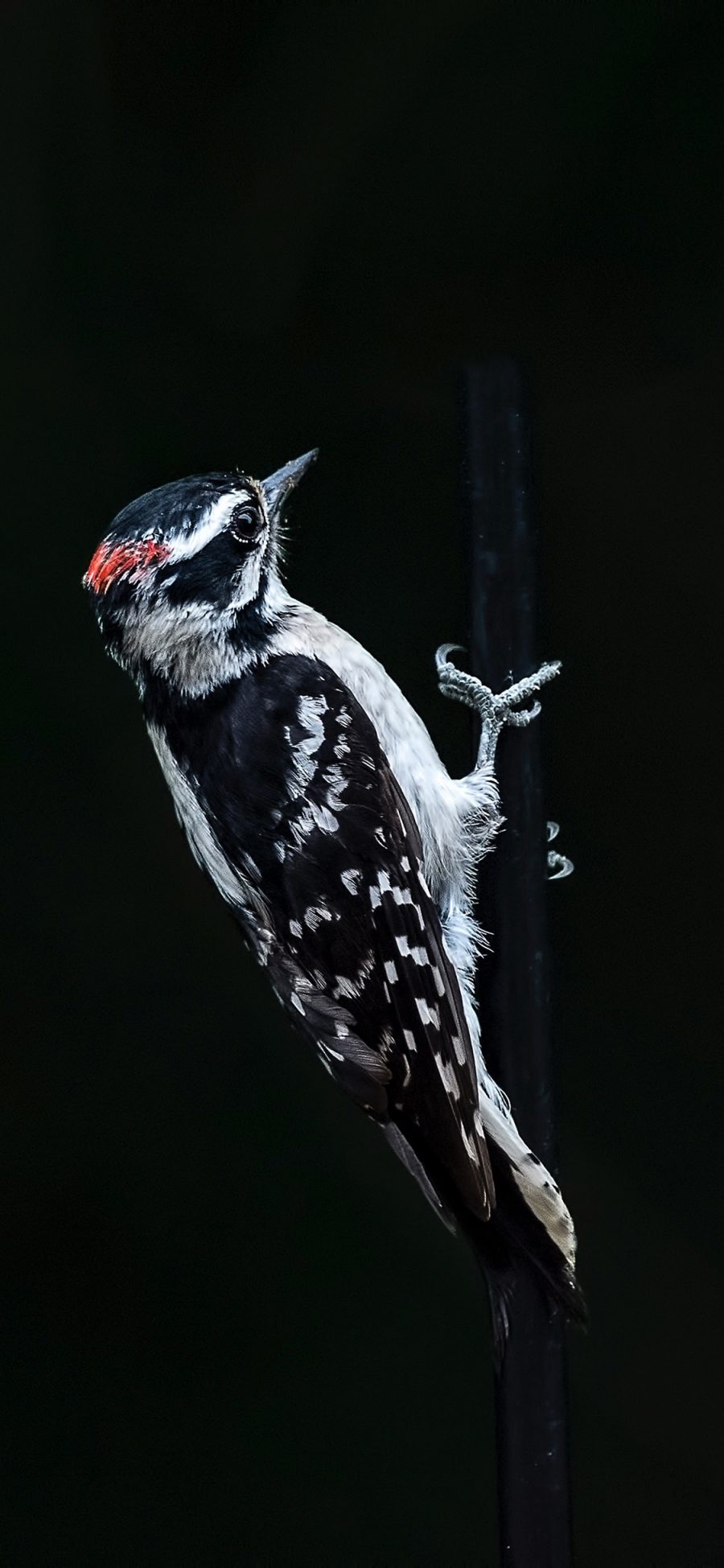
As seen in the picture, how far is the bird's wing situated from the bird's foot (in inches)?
3.8

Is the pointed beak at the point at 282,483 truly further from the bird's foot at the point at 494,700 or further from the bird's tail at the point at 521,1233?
the bird's tail at the point at 521,1233

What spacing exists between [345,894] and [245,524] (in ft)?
1.06

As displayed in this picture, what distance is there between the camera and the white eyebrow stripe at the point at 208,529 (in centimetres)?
108

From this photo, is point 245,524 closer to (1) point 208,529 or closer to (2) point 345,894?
(1) point 208,529

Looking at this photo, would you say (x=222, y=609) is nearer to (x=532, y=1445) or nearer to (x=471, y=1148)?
(x=471, y=1148)

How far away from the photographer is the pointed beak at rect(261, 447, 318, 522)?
116 cm

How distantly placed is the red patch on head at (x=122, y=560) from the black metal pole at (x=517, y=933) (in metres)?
0.25

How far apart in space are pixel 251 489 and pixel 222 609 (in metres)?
0.10

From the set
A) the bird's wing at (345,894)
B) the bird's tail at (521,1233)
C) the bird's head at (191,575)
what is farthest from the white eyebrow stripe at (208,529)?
the bird's tail at (521,1233)

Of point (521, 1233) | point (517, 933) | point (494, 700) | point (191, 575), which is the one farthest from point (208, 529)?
point (521, 1233)

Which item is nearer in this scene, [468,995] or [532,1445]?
[532,1445]

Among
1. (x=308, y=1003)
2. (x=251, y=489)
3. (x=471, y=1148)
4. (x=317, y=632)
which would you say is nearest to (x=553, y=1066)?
(x=471, y=1148)

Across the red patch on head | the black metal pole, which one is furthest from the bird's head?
the black metal pole

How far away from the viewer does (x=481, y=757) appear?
3.82 feet
